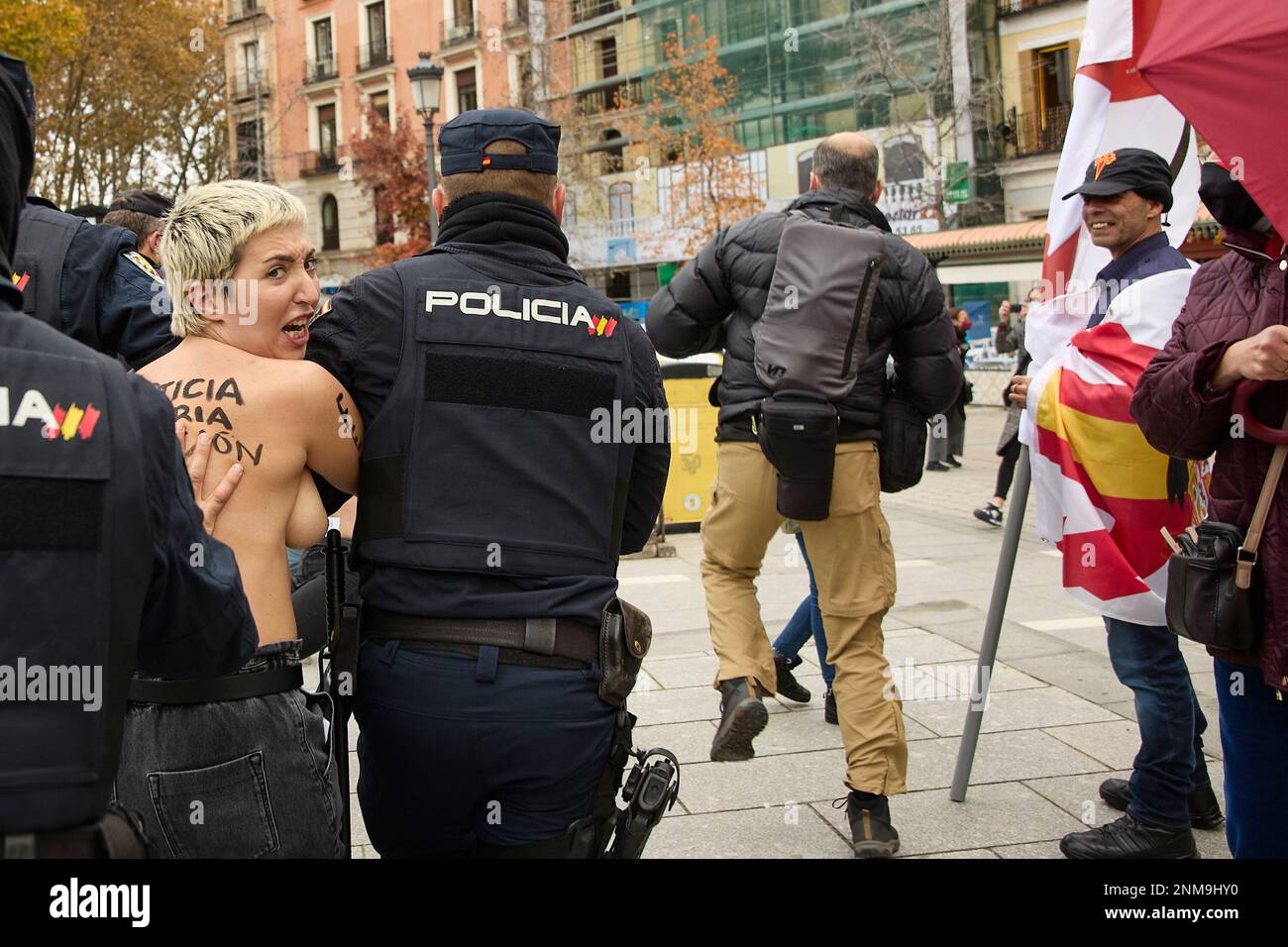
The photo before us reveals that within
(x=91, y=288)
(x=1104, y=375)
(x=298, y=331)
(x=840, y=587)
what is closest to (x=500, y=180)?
(x=298, y=331)

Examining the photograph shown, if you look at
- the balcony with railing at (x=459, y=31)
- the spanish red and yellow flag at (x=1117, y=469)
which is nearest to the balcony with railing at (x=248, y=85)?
the balcony with railing at (x=459, y=31)

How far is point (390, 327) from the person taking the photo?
2439 mm

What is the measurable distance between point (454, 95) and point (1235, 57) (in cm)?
4417

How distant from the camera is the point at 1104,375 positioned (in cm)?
377

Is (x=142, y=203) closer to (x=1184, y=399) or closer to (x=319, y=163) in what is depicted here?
(x=1184, y=399)

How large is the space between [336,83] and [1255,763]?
160 ft

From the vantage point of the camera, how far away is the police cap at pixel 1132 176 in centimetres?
393

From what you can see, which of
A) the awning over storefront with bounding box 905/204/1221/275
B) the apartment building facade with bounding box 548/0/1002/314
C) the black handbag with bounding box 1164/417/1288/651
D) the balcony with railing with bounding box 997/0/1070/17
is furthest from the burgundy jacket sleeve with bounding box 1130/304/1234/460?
the balcony with railing with bounding box 997/0/1070/17

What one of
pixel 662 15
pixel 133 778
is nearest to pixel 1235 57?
pixel 133 778

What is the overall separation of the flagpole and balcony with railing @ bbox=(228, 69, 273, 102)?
48.3 m

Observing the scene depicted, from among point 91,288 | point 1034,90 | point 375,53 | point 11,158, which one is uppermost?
point 375,53

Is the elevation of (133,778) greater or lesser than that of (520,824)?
greater

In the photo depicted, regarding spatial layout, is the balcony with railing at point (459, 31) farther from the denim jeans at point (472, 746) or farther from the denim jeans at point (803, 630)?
the denim jeans at point (472, 746)
